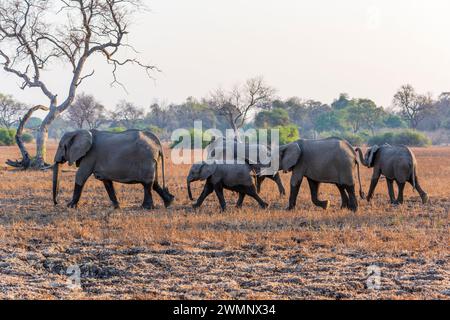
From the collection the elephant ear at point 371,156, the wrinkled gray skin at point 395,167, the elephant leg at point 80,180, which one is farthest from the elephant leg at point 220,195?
the elephant ear at point 371,156

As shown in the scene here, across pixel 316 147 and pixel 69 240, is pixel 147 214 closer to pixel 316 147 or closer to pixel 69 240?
pixel 69 240

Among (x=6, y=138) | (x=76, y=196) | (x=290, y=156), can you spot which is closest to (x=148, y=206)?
(x=76, y=196)

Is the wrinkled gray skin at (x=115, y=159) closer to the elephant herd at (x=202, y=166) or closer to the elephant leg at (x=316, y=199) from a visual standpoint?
the elephant herd at (x=202, y=166)

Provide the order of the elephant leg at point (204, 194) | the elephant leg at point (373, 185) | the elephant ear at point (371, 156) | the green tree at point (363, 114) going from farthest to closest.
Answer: the green tree at point (363, 114) → the elephant ear at point (371, 156) → the elephant leg at point (373, 185) → the elephant leg at point (204, 194)

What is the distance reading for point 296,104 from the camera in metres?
88.8

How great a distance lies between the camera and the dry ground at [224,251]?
21.7ft

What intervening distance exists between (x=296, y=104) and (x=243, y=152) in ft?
245

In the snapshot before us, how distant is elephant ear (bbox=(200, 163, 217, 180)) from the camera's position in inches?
500

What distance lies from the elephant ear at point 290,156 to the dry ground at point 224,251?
3.06ft

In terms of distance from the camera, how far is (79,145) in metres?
12.9

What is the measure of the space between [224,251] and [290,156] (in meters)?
4.74

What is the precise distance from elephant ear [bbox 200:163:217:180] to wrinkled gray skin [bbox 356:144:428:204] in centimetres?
A: 365

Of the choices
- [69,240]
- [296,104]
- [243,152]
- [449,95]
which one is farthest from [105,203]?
[449,95]

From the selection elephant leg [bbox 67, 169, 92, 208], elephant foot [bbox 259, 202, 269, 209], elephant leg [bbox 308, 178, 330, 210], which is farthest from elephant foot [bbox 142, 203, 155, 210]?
elephant leg [bbox 308, 178, 330, 210]
